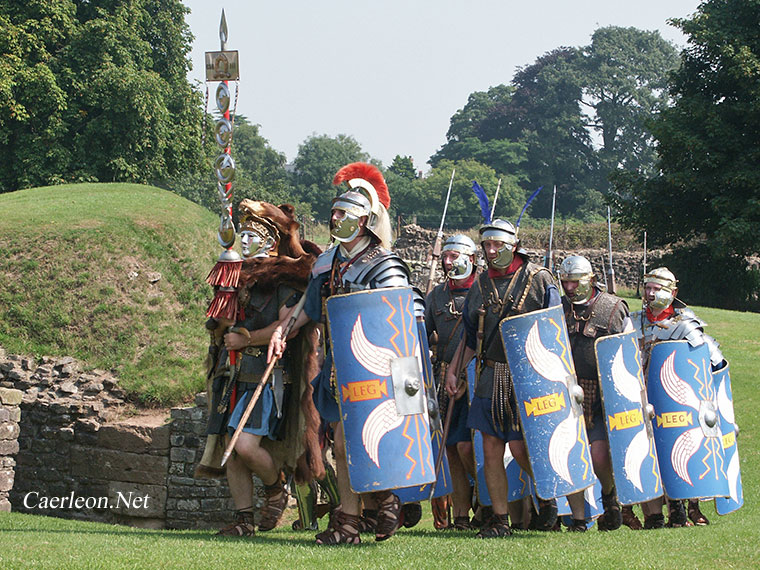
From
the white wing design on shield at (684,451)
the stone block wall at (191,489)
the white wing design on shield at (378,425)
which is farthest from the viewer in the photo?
the stone block wall at (191,489)

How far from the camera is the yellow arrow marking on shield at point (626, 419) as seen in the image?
6.96m

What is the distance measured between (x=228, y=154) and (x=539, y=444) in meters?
2.74

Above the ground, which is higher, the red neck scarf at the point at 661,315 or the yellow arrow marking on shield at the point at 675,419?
the red neck scarf at the point at 661,315

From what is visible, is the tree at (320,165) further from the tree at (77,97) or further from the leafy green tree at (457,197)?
the tree at (77,97)

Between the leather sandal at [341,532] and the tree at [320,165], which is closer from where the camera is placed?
the leather sandal at [341,532]

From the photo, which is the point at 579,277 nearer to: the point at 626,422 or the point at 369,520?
the point at 626,422

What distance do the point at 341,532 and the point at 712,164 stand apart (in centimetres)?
2024

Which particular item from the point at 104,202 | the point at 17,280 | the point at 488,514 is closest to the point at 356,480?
the point at 488,514

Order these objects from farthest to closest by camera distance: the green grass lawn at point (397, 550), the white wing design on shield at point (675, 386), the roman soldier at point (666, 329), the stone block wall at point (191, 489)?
1. the stone block wall at point (191, 489)
2. the roman soldier at point (666, 329)
3. the white wing design on shield at point (675, 386)
4. the green grass lawn at point (397, 550)

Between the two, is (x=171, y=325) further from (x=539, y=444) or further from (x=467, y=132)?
(x=467, y=132)

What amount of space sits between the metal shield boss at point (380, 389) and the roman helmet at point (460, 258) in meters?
2.21

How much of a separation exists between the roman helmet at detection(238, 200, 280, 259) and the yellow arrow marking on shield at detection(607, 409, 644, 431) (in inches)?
102

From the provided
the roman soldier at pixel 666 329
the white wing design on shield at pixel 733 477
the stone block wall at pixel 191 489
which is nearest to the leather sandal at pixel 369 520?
the roman soldier at pixel 666 329

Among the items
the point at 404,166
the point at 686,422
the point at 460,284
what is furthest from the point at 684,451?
the point at 404,166
